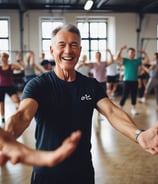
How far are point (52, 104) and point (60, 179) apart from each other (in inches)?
14.4

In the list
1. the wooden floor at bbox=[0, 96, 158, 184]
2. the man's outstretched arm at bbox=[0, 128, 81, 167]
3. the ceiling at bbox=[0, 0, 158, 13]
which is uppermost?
the ceiling at bbox=[0, 0, 158, 13]

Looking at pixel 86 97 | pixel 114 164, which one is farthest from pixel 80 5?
pixel 86 97

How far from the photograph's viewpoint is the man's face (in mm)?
1478

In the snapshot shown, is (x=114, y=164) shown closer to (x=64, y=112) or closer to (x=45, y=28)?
(x=64, y=112)

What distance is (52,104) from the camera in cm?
149

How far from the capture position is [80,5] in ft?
38.7

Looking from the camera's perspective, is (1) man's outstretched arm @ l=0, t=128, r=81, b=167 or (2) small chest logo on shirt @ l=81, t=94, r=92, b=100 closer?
(1) man's outstretched arm @ l=0, t=128, r=81, b=167

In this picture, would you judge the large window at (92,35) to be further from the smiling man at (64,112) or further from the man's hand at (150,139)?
the man's hand at (150,139)

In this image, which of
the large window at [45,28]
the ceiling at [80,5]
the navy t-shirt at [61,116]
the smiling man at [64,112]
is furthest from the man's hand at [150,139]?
the large window at [45,28]

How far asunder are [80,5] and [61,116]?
35.5 feet

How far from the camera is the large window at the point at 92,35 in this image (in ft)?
41.6

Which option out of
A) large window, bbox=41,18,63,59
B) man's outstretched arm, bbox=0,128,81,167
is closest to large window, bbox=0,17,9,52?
large window, bbox=41,18,63,59

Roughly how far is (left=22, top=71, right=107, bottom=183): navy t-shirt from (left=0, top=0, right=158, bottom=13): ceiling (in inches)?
395

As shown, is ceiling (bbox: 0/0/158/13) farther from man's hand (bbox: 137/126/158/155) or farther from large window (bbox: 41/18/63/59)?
man's hand (bbox: 137/126/158/155)
